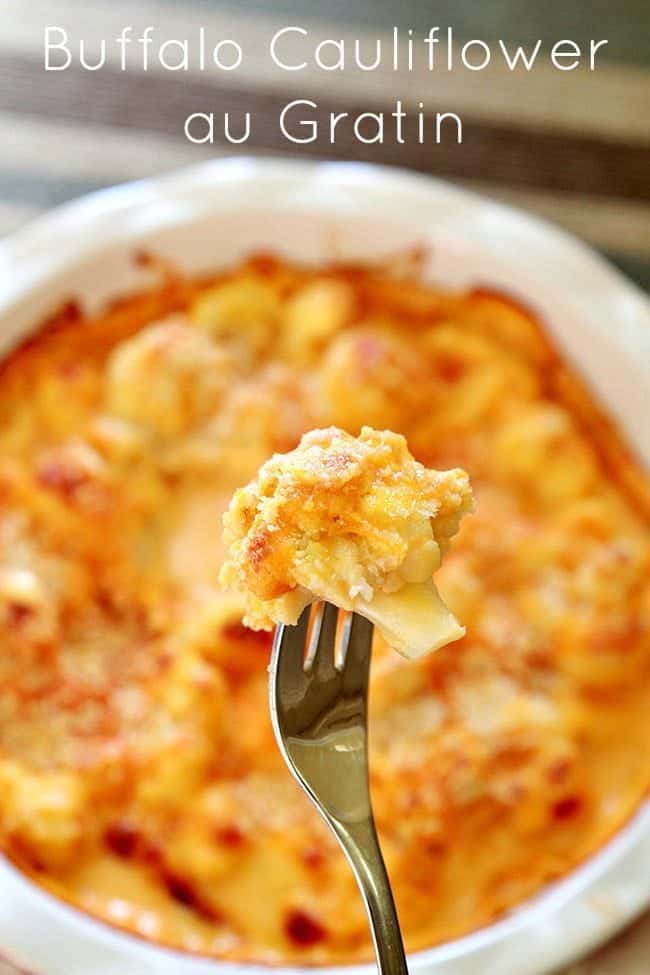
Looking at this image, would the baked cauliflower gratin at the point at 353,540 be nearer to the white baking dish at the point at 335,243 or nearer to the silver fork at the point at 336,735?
the silver fork at the point at 336,735

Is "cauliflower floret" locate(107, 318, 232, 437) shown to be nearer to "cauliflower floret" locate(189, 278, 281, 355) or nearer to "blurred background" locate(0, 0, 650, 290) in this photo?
"cauliflower floret" locate(189, 278, 281, 355)

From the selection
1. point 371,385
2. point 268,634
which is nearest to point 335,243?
point 371,385

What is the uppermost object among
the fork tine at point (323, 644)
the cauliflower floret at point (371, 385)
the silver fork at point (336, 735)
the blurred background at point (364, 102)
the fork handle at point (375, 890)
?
the blurred background at point (364, 102)

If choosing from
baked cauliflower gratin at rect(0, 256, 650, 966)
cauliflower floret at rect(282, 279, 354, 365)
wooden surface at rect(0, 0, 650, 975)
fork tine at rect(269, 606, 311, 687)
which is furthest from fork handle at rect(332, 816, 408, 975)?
wooden surface at rect(0, 0, 650, 975)

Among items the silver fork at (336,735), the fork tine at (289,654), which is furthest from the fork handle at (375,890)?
the fork tine at (289,654)

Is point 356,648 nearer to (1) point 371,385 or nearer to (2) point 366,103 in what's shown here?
(1) point 371,385
